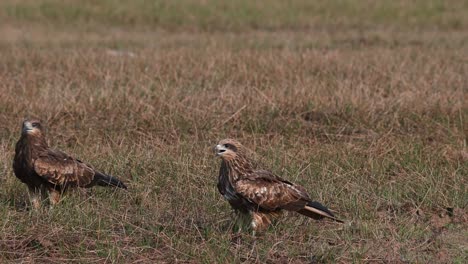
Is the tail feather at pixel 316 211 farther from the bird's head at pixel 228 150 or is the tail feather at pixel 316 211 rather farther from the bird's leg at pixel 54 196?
the bird's leg at pixel 54 196

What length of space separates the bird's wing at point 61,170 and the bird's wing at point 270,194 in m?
1.28

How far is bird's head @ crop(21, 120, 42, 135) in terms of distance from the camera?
662 cm

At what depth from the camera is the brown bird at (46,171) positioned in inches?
254

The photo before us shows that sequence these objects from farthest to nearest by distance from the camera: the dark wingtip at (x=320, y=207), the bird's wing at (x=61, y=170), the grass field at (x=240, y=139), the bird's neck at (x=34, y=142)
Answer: the bird's neck at (x=34, y=142) < the bird's wing at (x=61, y=170) < the dark wingtip at (x=320, y=207) < the grass field at (x=240, y=139)

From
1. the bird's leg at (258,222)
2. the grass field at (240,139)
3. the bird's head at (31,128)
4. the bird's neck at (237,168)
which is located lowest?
the grass field at (240,139)

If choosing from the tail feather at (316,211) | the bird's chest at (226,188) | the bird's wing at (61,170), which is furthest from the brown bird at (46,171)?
the tail feather at (316,211)

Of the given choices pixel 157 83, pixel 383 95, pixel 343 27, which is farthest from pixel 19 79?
pixel 343 27

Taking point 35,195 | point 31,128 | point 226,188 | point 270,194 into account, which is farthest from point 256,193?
point 31,128

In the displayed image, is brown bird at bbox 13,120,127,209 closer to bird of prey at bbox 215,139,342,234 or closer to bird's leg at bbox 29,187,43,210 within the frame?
bird's leg at bbox 29,187,43,210

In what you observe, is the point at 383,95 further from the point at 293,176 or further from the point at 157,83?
the point at 293,176

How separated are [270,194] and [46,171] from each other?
5.36ft

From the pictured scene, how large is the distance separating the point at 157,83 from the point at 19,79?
1663mm

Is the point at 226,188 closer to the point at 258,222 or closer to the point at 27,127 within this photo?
the point at 258,222

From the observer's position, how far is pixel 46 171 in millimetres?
6430
